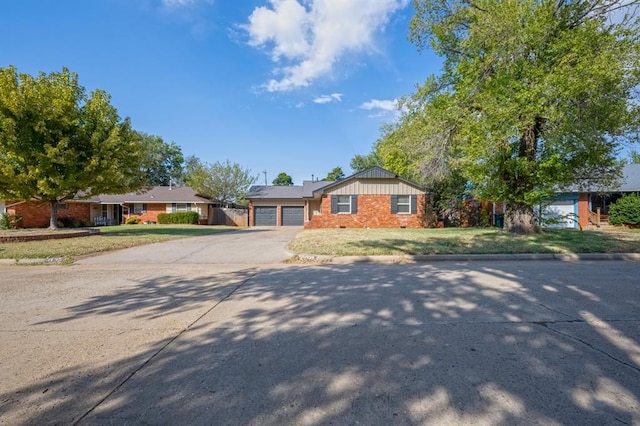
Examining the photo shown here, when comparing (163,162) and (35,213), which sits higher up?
(163,162)

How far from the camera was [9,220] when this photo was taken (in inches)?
869

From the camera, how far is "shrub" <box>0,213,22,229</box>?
21.8m

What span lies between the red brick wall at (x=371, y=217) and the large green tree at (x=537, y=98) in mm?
9073

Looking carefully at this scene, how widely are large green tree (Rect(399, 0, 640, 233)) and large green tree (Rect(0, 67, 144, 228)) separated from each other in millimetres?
15220

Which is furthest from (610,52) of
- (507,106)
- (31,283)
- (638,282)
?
(31,283)

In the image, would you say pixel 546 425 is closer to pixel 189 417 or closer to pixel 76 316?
pixel 189 417

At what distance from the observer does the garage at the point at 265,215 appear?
102 feet

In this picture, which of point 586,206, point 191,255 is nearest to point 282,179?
point 586,206

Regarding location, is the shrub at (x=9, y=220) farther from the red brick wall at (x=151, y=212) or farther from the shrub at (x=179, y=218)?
the red brick wall at (x=151, y=212)

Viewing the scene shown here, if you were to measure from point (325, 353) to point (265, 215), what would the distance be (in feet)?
93.3

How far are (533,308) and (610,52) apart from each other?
1186 centimetres

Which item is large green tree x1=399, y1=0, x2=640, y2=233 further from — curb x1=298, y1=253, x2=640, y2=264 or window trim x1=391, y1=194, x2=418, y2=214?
window trim x1=391, y1=194, x2=418, y2=214

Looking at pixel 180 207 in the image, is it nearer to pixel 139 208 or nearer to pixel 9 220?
pixel 139 208

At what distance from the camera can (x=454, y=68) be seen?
16.0 metres
